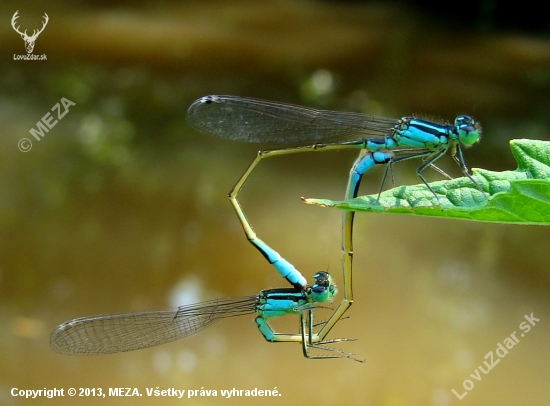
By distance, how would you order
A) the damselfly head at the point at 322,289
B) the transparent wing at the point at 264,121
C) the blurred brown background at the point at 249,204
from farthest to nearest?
the blurred brown background at the point at 249,204 → the transparent wing at the point at 264,121 → the damselfly head at the point at 322,289

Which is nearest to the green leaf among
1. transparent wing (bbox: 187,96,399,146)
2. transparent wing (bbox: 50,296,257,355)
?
transparent wing (bbox: 187,96,399,146)

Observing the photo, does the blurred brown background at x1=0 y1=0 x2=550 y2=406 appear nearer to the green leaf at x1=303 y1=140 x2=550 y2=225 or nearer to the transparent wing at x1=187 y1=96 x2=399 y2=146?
the transparent wing at x1=187 y1=96 x2=399 y2=146

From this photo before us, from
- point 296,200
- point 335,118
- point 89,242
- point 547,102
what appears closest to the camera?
point 335,118

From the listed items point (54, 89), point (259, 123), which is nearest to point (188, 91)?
point (54, 89)

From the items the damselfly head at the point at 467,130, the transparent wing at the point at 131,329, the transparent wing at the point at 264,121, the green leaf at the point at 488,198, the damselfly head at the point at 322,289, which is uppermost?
the transparent wing at the point at 264,121

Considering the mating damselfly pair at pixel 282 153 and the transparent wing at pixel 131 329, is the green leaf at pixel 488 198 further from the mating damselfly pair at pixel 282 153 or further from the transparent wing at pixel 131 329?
the transparent wing at pixel 131 329

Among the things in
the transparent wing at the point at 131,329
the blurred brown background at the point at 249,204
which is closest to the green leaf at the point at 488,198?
the transparent wing at the point at 131,329

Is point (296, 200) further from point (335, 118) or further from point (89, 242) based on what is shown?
point (335, 118)
